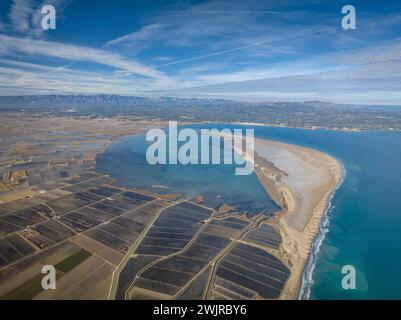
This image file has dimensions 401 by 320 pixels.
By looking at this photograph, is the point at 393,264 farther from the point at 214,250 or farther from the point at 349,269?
the point at 214,250

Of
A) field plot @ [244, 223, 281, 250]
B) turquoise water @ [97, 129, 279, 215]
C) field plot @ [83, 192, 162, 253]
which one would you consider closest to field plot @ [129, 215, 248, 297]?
field plot @ [244, 223, 281, 250]

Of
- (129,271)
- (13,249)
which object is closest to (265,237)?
(129,271)

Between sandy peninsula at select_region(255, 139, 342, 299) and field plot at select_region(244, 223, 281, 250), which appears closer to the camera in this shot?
sandy peninsula at select_region(255, 139, 342, 299)

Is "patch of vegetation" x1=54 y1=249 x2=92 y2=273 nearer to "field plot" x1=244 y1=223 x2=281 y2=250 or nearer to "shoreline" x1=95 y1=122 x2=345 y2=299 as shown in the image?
"field plot" x1=244 y1=223 x2=281 y2=250

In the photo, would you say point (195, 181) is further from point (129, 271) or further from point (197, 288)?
point (197, 288)

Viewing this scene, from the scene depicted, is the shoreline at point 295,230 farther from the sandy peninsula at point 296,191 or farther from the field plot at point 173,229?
the field plot at point 173,229
